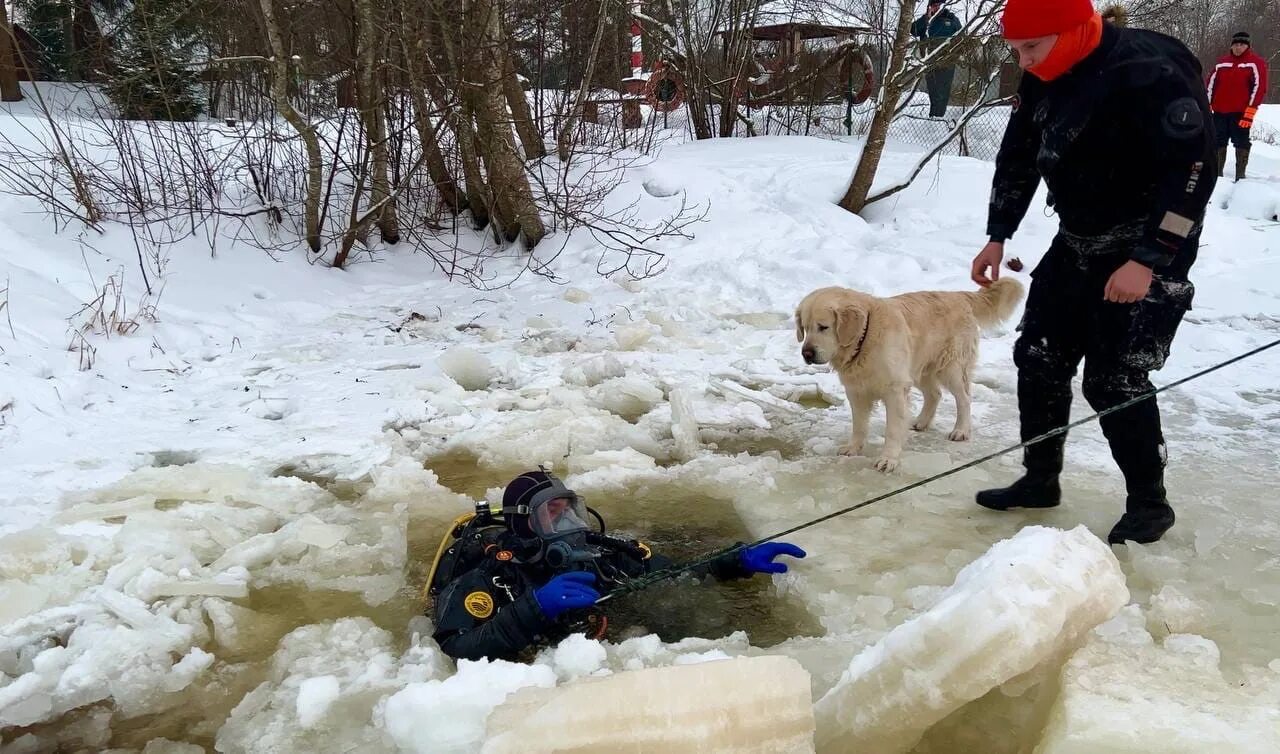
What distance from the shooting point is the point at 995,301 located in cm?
455

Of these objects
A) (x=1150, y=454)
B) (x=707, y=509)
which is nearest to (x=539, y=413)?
(x=707, y=509)

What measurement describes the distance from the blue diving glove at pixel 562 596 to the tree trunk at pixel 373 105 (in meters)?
6.13

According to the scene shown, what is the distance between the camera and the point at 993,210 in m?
3.45

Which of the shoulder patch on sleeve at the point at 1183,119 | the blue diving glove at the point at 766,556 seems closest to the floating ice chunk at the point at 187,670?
the blue diving glove at the point at 766,556

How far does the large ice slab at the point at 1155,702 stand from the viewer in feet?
5.74

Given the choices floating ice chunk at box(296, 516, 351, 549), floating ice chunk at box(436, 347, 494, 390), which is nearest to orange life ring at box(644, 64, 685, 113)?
floating ice chunk at box(436, 347, 494, 390)

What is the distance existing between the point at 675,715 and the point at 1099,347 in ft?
7.16

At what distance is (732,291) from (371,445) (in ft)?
13.1

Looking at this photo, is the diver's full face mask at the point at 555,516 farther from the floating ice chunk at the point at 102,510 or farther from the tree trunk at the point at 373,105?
the tree trunk at the point at 373,105

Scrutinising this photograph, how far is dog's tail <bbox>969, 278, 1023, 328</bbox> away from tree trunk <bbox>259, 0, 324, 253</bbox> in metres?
5.86

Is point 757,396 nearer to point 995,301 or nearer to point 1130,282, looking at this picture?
point 995,301

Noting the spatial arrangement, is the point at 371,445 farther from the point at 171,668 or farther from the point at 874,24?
the point at 874,24

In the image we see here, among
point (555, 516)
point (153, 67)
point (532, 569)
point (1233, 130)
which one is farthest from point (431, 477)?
point (1233, 130)

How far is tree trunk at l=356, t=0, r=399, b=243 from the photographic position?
7344 mm
